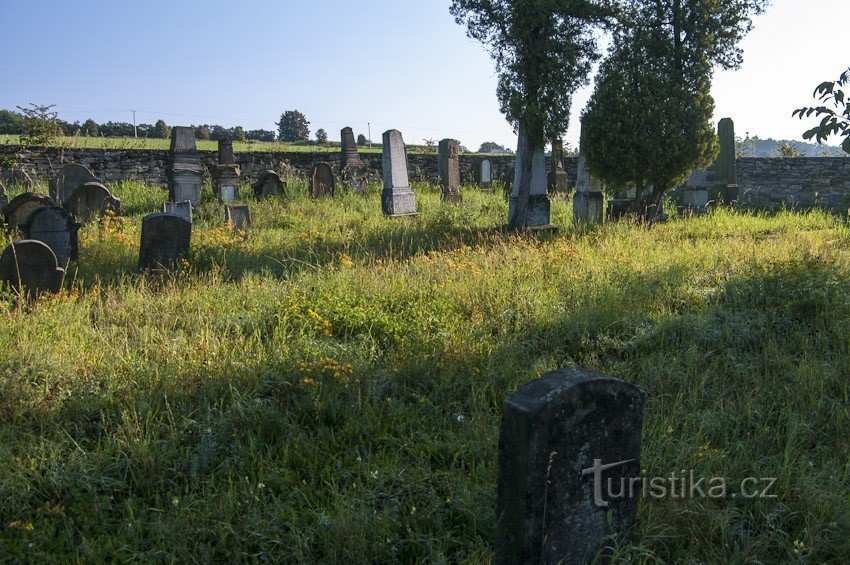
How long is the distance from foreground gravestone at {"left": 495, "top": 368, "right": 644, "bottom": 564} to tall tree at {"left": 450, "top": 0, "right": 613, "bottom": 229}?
8.95 m

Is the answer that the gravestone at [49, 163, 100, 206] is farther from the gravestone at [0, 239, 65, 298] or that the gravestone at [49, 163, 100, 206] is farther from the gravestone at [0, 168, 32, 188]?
the gravestone at [0, 239, 65, 298]

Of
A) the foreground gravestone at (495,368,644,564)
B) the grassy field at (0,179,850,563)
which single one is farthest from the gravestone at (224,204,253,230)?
the foreground gravestone at (495,368,644,564)

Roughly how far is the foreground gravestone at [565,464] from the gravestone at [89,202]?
10382mm

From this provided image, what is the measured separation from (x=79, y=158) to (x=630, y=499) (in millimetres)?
16894

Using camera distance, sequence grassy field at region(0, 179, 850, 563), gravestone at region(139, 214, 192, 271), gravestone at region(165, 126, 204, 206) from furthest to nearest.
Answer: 1. gravestone at region(165, 126, 204, 206)
2. gravestone at region(139, 214, 192, 271)
3. grassy field at region(0, 179, 850, 563)

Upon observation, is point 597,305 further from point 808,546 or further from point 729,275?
point 808,546

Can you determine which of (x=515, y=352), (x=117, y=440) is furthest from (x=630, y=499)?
(x=117, y=440)

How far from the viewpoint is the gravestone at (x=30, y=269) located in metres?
6.41

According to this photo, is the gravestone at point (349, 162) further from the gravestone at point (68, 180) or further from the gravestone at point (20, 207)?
the gravestone at point (20, 207)

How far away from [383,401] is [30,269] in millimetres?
4538

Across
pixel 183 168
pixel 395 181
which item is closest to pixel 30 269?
pixel 183 168

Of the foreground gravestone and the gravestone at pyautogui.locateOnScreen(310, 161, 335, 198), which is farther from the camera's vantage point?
the gravestone at pyautogui.locateOnScreen(310, 161, 335, 198)

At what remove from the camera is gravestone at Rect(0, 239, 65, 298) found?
6.41 m

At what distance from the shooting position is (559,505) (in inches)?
104
